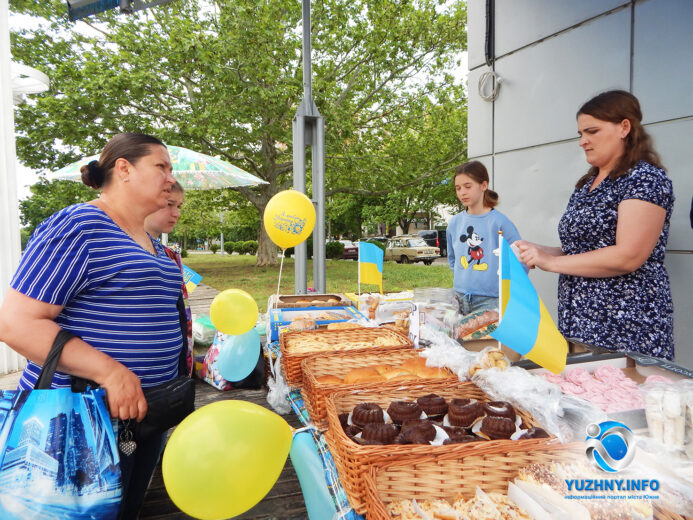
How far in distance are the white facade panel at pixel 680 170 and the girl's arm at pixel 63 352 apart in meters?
3.31

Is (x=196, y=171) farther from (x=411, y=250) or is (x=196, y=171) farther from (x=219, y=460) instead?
(x=411, y=250)

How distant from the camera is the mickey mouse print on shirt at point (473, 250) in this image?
2.96 metres

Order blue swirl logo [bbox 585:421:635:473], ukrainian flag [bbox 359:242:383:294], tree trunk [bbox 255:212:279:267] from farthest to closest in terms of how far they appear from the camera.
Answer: tree trunk [bbox 255:212:279:267] → ukrainian flag [bbox 359:242:383:294] → blue swirl logo [bbox 585:421:635:473]

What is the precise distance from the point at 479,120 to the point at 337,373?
3901 millimetres

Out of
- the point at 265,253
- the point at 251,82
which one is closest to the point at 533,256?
the point at 251,82

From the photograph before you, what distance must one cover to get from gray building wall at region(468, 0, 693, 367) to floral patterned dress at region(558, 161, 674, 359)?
Answer: 1.40m

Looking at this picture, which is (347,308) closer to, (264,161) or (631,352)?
(631,352)

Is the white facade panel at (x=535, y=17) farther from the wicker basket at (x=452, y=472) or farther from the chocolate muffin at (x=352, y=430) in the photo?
the chocolate muffin at (x=352, y=430)

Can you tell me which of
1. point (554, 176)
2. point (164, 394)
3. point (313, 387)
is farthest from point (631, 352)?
point (554, 176)

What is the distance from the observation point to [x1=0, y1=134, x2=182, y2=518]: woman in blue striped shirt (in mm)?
1353

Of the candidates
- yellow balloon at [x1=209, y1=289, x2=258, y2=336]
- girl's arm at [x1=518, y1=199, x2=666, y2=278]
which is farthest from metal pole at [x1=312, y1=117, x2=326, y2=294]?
girl's arm at [x1=518, y1=199, x2=666, y2=278]

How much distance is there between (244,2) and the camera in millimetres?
11859

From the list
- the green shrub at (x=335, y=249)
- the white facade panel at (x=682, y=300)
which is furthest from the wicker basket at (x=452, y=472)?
the green shrub at (x=335, y=249)

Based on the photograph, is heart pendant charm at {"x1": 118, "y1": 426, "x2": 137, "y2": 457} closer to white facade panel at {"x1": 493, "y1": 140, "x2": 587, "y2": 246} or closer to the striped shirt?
the striped shirt
